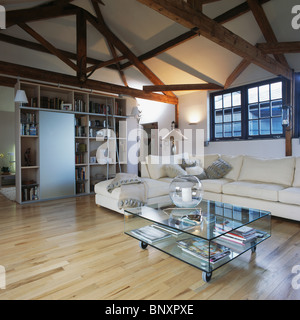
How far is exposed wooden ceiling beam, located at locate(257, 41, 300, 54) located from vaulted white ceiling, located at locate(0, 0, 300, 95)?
2.52 ft

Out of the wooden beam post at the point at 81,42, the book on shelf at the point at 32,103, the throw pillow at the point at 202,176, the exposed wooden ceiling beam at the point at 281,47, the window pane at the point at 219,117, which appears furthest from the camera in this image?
the window pane at the point at 219,117

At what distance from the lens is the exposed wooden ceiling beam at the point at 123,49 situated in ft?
17.0

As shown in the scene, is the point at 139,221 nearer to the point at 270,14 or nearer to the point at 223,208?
the point at 223,208

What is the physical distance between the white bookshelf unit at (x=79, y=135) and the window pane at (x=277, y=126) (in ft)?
11.7

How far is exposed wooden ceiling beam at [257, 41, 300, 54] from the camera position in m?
3.96

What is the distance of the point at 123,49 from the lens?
19.5 feet

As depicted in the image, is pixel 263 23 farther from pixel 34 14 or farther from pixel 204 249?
pixel 204 249

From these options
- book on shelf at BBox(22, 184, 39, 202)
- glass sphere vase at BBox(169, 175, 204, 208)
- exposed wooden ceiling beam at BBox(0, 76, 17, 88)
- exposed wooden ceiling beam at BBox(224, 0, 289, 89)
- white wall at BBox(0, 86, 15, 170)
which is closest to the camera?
glass sphere vase at BBox(169, 175, 204, 208)

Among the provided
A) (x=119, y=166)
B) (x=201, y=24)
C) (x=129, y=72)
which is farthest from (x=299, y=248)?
(x=129, y=72)

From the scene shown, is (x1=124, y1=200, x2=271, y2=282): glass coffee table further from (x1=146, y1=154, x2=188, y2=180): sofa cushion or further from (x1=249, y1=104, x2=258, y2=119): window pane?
(x1=249, y1=104, x2=258, y2=119): window pane

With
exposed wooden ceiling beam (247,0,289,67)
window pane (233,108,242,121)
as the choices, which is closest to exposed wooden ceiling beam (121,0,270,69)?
exposed wooden ceiling beam (247,0,289,67)

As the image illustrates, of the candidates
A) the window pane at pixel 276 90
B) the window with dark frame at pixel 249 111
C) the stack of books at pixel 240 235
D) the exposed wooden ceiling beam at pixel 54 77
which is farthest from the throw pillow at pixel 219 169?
the exposed wooden ceiling beam at pixel 54 77

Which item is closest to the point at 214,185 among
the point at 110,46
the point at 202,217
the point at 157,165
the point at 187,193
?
the point at 157,165

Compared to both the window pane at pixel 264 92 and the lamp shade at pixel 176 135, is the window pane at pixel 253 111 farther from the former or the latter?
the lamp shade at pixel 176 135
